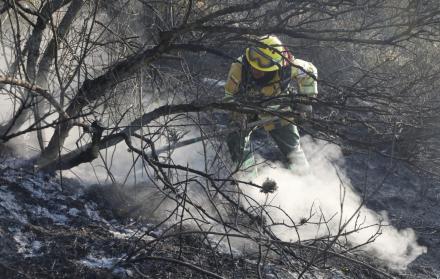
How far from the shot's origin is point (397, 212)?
6559mm

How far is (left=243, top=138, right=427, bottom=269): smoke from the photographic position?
545cm

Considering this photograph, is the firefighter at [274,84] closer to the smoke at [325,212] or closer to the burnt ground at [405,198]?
the smoke at [325,212]

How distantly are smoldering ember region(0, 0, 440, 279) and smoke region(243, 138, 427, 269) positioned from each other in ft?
0.08

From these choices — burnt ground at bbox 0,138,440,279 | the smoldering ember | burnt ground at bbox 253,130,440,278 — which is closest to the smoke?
the smoldering ember

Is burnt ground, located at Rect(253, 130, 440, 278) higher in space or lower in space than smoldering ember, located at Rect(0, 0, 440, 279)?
higher

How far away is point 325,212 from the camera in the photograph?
20.0ft

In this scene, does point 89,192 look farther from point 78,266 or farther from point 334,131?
point 334,131

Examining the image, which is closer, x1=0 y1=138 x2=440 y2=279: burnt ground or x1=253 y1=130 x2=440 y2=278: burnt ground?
x1=0 y1=138 x2=440 y2=279: burnt ground

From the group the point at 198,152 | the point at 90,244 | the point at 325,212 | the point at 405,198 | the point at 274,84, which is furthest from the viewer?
the point at 405,198

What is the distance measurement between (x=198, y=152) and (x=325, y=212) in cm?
230

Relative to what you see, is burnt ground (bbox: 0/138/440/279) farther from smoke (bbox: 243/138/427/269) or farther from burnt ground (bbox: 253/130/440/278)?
smoke (bbox: 243/138/427/269)

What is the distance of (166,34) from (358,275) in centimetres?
269

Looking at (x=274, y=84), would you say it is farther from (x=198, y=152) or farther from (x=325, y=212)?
(x=325, y=212)

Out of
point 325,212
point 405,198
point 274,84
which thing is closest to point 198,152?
point 274,84
